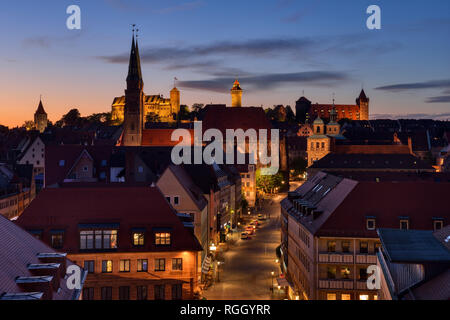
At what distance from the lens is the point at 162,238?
49469 millimetres

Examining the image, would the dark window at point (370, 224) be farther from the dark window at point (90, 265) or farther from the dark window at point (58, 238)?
the dark window at point (58, 238)

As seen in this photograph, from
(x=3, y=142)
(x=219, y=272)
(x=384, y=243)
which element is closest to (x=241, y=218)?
(x=219, y=272)

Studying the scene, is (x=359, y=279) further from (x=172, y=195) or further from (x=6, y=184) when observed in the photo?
(x=6, y=184)

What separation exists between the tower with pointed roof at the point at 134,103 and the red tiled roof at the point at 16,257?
133 m

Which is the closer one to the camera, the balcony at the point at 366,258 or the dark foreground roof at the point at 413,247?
the dark foreground roof at the point at 413,247

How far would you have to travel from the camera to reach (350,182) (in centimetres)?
5291

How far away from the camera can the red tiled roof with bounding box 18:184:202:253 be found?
49.1 meters

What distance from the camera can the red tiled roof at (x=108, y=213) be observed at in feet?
161

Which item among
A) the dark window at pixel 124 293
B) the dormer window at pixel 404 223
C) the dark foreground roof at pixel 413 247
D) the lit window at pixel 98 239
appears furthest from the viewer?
the dormer window at pixel 404 223

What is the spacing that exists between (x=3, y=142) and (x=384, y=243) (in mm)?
182442

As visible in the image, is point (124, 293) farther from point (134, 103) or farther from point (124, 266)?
point (134, 103)

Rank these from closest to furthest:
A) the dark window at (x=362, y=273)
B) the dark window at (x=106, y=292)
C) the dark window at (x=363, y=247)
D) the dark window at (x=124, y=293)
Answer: the dark window at (x=106, y=292) < the dark window at (x=124, y=293) < the dark window at (x=362, y=273) < the dark window at (x=363, y=247)

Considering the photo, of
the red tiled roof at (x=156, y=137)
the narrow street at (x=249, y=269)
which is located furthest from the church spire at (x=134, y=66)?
the narrow street at (x=249, y=269)

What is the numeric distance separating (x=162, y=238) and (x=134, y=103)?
11884 centimetres
